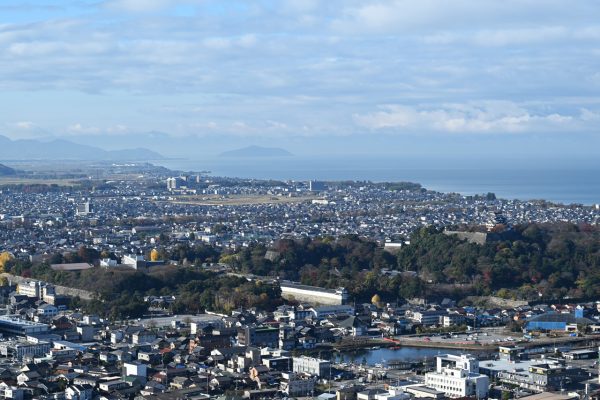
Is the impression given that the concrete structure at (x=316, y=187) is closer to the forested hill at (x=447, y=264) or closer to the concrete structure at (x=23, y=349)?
the forested hill at (x=447, y=264)

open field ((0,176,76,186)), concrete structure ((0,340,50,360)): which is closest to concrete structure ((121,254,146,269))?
concrete structure ((0,340,50,360))

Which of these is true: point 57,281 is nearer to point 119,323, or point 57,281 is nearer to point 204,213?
point 119,323

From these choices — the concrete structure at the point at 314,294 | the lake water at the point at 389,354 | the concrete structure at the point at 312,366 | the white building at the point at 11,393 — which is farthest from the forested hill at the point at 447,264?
the white building at the point at 11,393

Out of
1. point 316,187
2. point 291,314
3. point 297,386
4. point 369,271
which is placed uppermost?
point 316,187

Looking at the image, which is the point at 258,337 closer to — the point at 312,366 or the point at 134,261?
the point at 312,366

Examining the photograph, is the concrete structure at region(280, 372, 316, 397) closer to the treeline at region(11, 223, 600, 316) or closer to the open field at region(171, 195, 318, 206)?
the treeline at region(11, 223, 600, 316)

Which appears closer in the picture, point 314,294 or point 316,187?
point 314,294

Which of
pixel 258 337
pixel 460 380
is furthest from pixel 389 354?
pixel 460 380

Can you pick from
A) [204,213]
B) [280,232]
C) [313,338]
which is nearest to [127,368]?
[313,338]
